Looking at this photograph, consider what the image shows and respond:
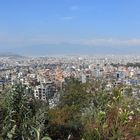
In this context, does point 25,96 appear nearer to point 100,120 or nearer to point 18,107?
point 18,107

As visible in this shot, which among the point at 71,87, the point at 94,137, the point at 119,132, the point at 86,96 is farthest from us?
the point at 71,87

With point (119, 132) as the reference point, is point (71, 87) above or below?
below

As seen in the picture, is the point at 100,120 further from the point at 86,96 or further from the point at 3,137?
the point at 86,96

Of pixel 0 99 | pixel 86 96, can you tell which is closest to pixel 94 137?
pixel 0 99

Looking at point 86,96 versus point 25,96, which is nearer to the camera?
point 25,96

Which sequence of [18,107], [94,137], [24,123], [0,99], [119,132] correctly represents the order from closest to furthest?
[119,132], [94,137], [24,123], [18,107], [0,99]

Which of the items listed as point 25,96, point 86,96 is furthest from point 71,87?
point 25,96

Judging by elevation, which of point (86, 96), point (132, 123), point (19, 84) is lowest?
point (86, 96)

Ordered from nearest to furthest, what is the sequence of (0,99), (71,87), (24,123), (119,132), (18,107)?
(119,132)
(24,123)
(18,107)
(0,99)
(71,87)

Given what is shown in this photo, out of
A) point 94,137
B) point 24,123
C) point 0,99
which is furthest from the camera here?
point 0,99
